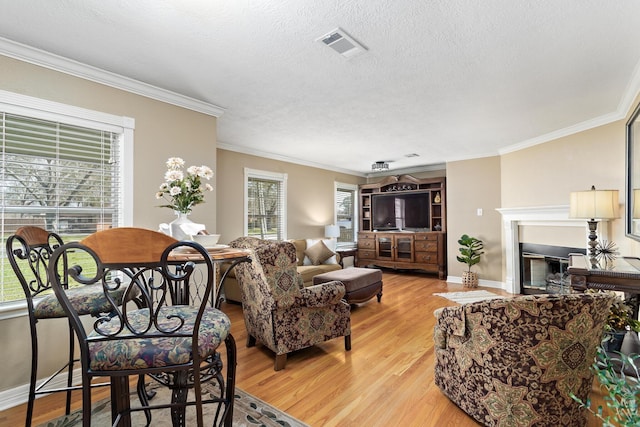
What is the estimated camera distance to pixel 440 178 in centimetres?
626

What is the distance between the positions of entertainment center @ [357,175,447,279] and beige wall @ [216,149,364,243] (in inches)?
32.3

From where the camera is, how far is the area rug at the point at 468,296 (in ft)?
14.9

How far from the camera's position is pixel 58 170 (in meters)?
2.30

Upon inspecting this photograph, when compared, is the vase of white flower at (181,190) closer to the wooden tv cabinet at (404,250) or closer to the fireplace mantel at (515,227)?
the fireplace mantel at (515,227)

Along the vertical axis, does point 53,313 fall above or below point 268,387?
above

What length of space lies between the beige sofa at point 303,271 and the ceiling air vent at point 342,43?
278cm

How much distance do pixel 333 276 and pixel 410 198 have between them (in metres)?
3.46

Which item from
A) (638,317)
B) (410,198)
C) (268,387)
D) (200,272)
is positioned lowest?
(268,387)

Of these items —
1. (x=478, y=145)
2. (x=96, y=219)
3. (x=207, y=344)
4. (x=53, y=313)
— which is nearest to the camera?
(x=207, y=344)

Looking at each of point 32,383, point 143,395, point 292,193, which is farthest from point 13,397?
point 292,193

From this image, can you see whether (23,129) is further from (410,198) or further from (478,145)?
(410,198)

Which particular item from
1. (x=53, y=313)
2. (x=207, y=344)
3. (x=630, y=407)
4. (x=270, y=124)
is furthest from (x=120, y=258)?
(x=270, y=124)

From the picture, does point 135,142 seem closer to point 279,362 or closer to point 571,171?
point 279,362

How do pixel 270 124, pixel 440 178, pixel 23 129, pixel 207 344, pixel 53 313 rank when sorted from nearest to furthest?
1. pixel 207 344
2. pixel 53 313
3. pixel 23 129
4. pixel 270 124
5. pixel 440 178
